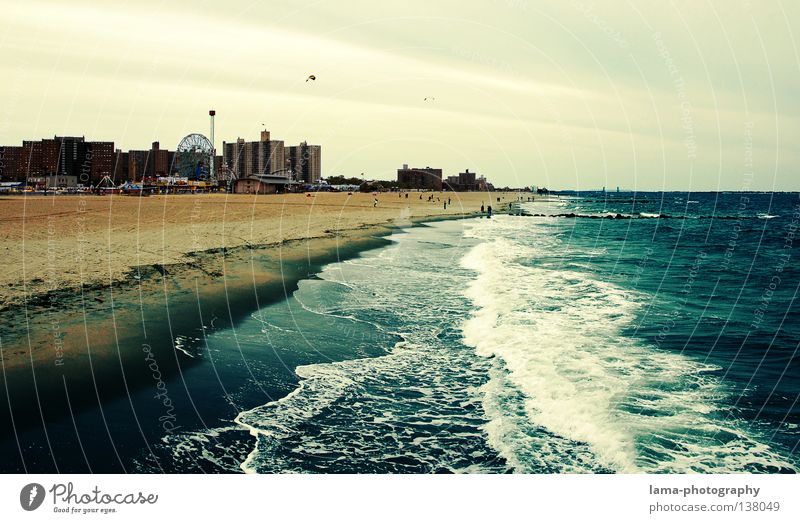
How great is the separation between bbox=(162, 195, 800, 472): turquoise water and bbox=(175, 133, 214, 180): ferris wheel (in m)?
92.6

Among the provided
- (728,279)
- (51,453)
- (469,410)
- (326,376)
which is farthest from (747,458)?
(728,279)

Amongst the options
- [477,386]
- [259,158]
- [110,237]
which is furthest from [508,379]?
[259,158]

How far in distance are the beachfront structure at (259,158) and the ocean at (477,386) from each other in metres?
101

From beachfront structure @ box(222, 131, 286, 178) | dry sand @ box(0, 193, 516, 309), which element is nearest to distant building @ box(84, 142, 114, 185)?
dry sand @ box(0, 193, 516, 309)

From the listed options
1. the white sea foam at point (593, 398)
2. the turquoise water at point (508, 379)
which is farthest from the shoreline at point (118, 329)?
the white sea foam at point (593, 398)

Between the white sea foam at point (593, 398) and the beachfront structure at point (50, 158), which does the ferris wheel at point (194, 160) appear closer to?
the beachfront structure at point (50, 158)

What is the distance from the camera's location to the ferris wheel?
11369 centimetres

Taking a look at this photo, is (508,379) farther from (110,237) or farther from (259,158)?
(259,158)

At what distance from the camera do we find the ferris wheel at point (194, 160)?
114 meters

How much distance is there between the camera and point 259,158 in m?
126

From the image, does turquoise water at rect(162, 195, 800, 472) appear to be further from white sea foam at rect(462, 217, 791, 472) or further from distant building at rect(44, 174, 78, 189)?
distant building at rect(44, 174, 78, 189)

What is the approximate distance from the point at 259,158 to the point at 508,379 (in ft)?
391
